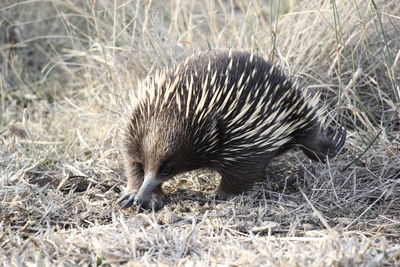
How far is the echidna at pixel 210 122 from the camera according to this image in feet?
11.4

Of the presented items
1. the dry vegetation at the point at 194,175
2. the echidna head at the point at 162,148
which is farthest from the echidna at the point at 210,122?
the dry vegetation at the point at 194,175

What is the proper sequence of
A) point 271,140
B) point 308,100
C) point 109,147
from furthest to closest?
point 109,147 → point 308,100 → point 271,140

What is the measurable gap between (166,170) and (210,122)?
35cm

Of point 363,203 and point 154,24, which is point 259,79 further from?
point 154,24

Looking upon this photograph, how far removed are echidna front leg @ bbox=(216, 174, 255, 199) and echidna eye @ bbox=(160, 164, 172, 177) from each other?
0.40 m

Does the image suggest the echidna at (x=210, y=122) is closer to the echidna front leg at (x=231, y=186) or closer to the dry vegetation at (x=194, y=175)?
the echidna front leg at (x=231, y=186)

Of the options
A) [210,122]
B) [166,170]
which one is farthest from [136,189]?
[210,122]

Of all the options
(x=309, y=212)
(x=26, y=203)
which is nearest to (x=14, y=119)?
(x=26, y=203)

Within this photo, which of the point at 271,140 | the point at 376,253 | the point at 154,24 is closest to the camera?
the point at 376,253

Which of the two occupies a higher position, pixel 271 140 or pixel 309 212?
pixel 271 140

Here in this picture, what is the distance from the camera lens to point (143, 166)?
3.60 metres

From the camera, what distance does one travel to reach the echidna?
11.4 feet

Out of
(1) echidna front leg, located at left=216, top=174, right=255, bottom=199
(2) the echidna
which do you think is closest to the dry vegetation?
(1) echidna front leg, located at left=216, top=174, right=255, bottom=199

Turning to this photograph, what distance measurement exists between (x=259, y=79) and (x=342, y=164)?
88cm
